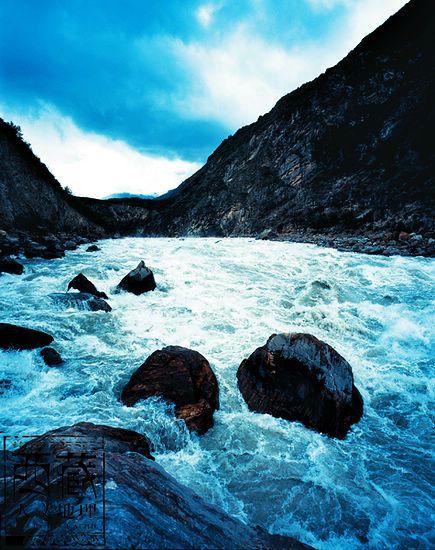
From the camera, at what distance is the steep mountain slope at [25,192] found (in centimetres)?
2469

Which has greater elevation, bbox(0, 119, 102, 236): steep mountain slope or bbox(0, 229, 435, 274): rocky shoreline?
bbox(0, 119, 102, 236): steep mountain slope

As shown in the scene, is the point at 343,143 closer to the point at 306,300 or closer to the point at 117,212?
the point at 306,300

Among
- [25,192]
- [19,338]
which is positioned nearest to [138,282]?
[19,338]

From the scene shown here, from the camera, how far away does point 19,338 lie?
768 centimetres

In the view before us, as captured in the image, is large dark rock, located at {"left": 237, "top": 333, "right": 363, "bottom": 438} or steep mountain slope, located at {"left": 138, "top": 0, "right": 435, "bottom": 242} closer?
large dark rock, located at {"left": 237, "top": 333, "right": 363, "bottom": 438}

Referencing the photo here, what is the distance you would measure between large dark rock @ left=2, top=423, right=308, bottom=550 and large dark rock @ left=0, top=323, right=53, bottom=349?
14.6 ft

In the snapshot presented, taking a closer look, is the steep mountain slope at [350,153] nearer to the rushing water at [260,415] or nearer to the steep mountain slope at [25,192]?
the rushing water at [260,415]

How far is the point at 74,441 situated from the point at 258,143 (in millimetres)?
57160

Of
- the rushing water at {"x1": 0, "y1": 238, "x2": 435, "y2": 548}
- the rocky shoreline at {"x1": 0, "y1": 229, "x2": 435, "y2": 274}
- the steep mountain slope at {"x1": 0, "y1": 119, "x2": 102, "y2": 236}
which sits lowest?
the rushing water at {"x1": 0, "y1": 238, "x2": 435, "y2": 548}

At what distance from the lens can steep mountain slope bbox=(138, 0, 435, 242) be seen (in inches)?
1131

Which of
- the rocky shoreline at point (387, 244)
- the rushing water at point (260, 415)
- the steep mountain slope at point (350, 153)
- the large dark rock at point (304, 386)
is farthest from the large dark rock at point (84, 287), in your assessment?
the steep mountain slope at point (350, 153)

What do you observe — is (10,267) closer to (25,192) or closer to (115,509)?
(115,509)

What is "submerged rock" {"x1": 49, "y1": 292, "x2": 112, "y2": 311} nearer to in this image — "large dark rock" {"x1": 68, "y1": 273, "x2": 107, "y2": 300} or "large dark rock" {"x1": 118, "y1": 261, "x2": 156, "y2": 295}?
"large dark rock" {"x1": 68, "y1": 273, "x2": 107, "y2": 300}

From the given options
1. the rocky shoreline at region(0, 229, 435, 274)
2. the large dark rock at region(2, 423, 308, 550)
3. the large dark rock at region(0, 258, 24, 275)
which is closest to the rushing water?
the large dark rock at region(0, 258, 24, 275)
